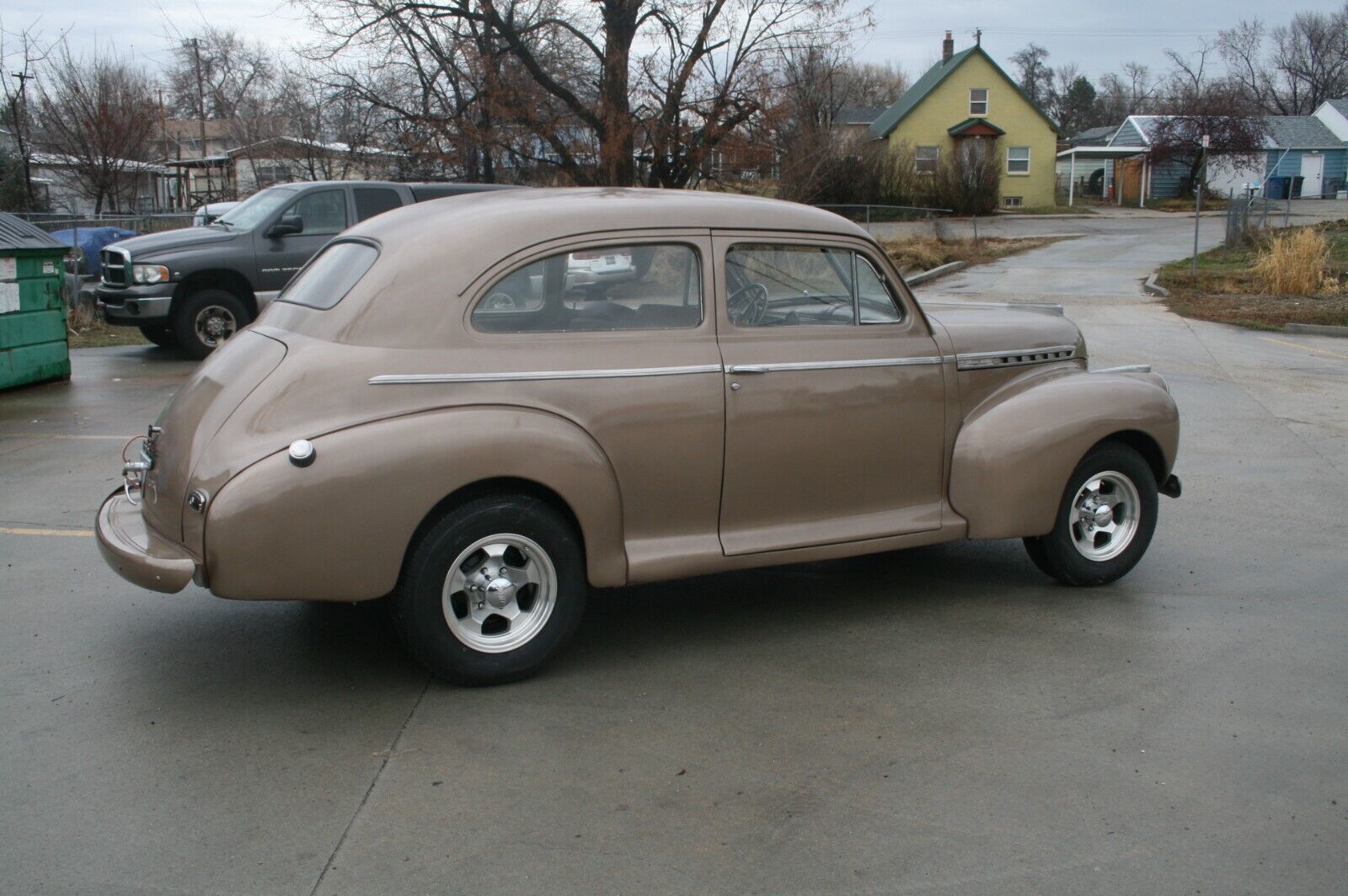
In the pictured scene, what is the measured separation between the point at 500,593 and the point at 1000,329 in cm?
280

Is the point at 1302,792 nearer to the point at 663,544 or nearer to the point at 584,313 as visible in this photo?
the point at 663,544

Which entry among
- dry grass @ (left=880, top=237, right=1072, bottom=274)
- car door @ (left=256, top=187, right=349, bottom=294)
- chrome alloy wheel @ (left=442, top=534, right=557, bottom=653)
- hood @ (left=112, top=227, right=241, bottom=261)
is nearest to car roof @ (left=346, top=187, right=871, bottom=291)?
chrome alloy wheel @ (left=442, top=534, right=557, bottom=653)

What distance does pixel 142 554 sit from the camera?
433 cm

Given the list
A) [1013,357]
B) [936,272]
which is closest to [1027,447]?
[1013,357]

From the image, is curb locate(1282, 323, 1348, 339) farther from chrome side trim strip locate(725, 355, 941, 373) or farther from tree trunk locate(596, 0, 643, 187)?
chrome side trim strip locate(725, 355, 941, 373)

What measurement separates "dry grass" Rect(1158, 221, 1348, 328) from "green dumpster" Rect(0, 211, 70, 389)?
15.8 metres

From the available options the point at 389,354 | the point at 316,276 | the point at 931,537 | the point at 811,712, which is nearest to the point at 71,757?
the point at 389,354

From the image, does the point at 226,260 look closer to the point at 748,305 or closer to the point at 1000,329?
the point at 748,305

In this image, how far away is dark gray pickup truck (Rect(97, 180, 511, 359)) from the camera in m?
13.2

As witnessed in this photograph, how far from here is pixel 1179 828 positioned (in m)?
3.62

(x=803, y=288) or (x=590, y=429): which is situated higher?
(x=803, y=288)

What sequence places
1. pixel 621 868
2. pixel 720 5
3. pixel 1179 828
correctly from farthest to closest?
pixel 720 5
pixel 1179 828
pixel 621 868

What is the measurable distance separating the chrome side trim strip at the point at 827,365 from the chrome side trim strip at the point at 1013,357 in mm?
180

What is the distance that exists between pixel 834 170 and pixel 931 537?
114 ft
